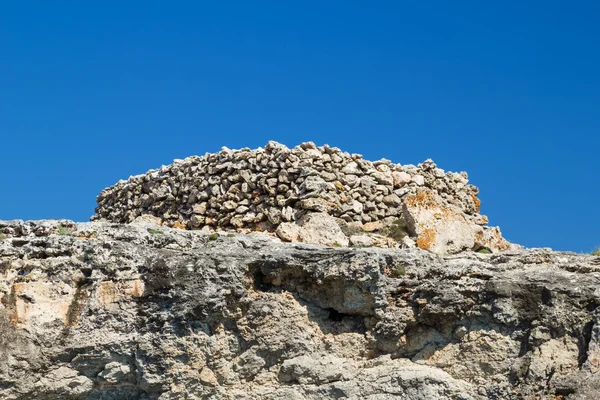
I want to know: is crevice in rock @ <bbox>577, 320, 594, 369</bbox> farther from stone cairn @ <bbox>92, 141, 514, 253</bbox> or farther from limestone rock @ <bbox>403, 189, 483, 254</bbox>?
stone cairn @ <bbox>92, 141, 514, 253</bbox>

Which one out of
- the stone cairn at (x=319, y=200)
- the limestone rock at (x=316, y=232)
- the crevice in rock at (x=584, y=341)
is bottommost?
the crevice in rock at (x=584, y=341)

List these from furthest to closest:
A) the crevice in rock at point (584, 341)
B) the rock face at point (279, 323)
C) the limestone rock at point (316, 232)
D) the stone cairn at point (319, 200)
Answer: the stone cairn at point (319, 200) → the limestone rock at point (316, 232) → the rock face at point (279, 323) → the crevice in rock at point (584, 341)

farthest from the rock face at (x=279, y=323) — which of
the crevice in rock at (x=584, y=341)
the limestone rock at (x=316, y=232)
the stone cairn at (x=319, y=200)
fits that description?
the stone cairn at (x=319, y=200)

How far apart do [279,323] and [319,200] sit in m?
5.87

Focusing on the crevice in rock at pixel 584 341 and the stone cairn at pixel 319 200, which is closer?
the crevice in rock at pixel 584 341

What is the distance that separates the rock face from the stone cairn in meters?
3.06

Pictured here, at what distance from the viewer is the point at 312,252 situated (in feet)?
47.3

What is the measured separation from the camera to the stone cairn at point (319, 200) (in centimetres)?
1808

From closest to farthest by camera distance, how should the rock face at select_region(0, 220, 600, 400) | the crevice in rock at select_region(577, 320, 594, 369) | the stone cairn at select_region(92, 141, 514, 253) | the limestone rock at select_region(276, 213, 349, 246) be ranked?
the crevice in rock at select_region(577, 320, 594, 369), the rock face at select_region(0, 220, 600, 400), the limestone rock at select_region(276, 213, 349, 246), the stone cairn at select_region(92, 141, 514, 253)

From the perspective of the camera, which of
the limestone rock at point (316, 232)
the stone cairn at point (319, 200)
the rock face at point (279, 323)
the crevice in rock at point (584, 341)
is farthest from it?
the stone cairn at point (319, 200)

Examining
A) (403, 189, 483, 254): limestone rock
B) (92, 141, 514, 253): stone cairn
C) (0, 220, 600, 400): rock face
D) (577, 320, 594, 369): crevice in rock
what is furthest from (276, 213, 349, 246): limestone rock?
(577, 320, 594, 369): crevice in rock

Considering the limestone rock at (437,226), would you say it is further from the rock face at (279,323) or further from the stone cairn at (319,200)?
the rock face at (279,323)

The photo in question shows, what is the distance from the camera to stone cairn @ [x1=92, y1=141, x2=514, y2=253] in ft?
59.3

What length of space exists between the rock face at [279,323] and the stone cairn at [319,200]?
3061 millimetres
